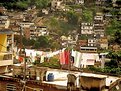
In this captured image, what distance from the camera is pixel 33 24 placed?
229 ft

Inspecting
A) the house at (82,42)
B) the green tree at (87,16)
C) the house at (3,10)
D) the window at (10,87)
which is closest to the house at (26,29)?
the house at (82,42)

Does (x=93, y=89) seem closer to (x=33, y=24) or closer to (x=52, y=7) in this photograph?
(x=33, y=24)

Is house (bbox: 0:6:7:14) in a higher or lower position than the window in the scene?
higher

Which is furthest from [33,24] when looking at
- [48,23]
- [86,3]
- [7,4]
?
[86,3]

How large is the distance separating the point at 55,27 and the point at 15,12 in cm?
1243

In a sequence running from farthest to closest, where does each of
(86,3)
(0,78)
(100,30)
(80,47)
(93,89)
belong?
(86,3)
(100,30)
(80,47)
(0,78)
(93,89)

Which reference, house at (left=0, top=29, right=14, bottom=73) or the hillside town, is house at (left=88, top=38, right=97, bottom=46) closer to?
the hillside town

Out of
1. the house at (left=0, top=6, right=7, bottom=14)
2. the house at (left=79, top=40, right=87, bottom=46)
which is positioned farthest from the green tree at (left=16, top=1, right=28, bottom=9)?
the house at (left=79, top=40, right=87, bottom=46)

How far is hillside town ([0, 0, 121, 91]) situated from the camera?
31.7 feet

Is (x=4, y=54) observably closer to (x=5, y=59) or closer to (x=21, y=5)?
(x=5, y=59)

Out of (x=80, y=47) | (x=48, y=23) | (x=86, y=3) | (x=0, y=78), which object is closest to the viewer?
(x=0, y=78)

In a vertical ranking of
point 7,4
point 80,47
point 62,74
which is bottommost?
point 80,47

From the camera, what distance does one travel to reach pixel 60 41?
64188mm

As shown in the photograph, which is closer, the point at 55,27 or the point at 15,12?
the point at 55,27
